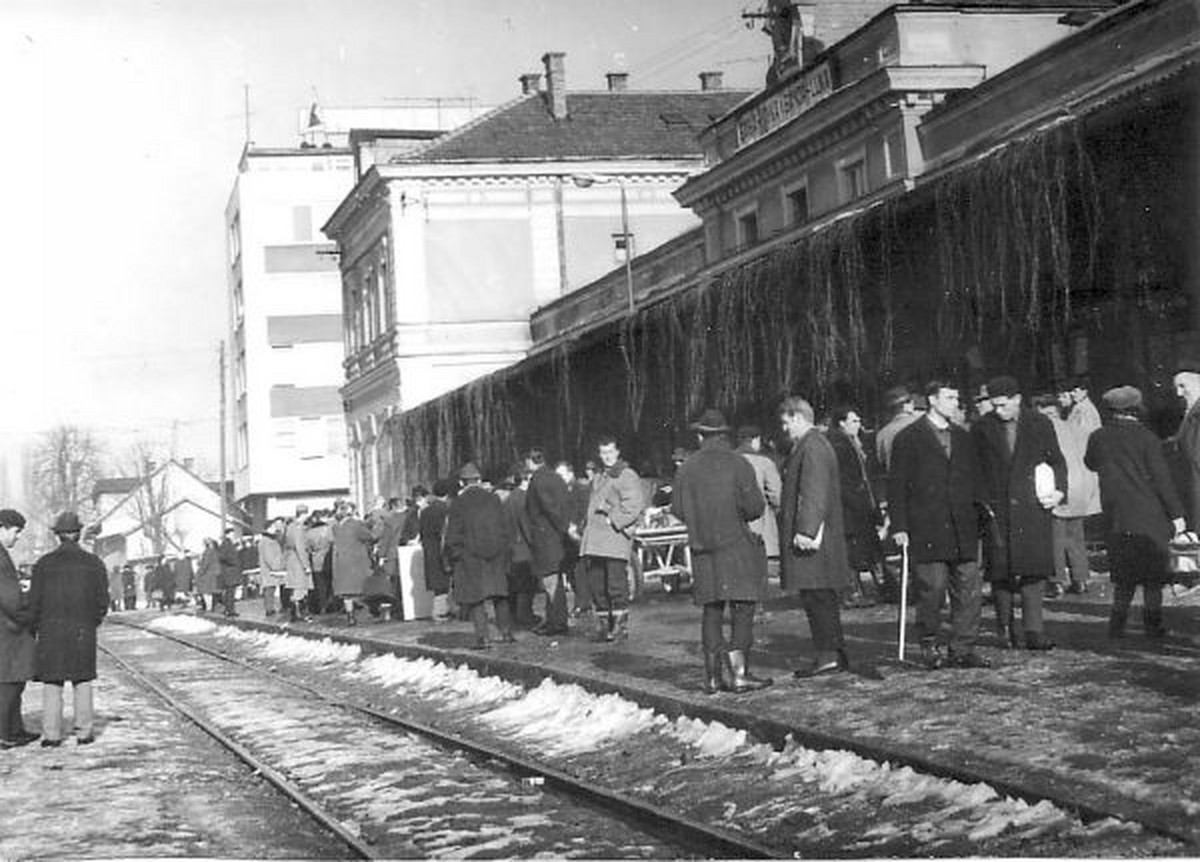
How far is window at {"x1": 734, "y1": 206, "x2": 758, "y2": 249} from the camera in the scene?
1471 inches

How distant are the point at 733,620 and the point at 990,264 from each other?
8209mm

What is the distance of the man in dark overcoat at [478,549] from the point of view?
16734 mm

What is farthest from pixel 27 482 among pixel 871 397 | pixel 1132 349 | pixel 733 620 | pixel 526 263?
pixel 733 620

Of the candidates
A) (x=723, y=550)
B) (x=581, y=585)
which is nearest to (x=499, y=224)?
(x=581, y=585)

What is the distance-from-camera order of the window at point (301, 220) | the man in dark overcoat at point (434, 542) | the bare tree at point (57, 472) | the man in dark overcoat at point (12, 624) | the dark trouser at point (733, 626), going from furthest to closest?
the window at point (301, 220) → the bare tree at point (57, 472) → the man in dark overcoat at point (434, 542) → the man in dark overcoat at point (12, 624) → the dark trouser at point (733, 626)

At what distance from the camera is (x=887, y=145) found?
102 feet

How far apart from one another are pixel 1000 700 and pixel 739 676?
80.0 inches

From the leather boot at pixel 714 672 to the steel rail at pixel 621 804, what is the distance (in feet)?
4.40

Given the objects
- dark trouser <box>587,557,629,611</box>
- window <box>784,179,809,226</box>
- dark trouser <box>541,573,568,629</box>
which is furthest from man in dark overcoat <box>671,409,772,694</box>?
window <box>784,179,809,226</box>

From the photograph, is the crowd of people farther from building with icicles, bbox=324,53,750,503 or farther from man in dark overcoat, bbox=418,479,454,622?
building with icicles, bbox=324,53,750,503

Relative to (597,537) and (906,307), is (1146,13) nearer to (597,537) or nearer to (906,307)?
(906,307)

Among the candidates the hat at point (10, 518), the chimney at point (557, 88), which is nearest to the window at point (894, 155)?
the hat at point (10, 518)

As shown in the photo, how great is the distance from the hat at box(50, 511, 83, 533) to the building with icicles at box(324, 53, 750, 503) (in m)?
37.2

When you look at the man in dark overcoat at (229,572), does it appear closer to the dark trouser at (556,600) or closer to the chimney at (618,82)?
the dark trouser at (556,600)
